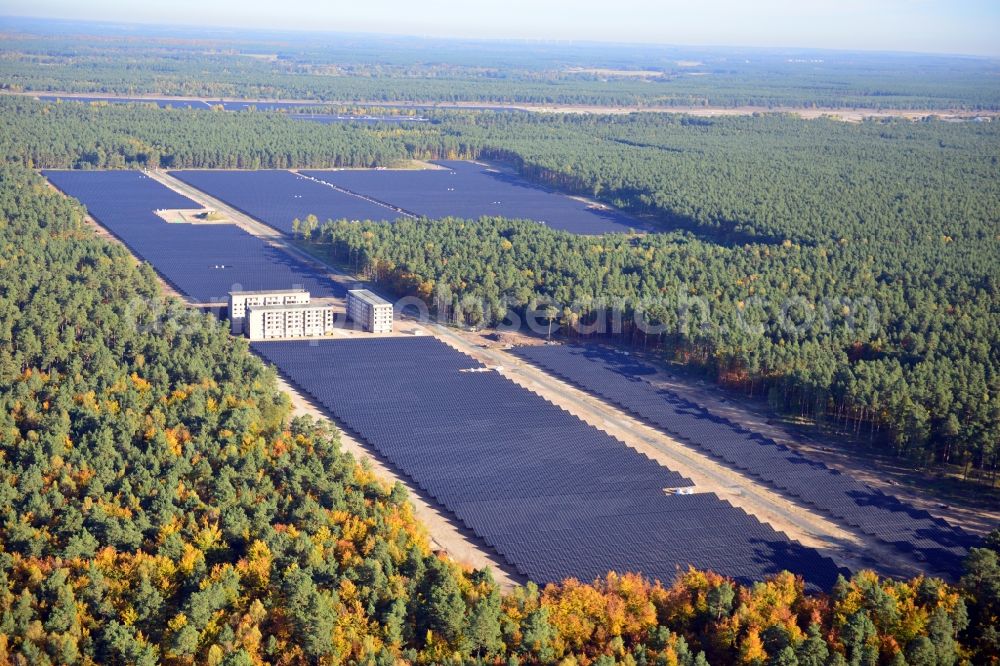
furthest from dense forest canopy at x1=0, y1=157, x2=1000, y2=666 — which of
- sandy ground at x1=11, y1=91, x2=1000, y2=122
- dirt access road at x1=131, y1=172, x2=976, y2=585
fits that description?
sandy ground at x1=11, y1=91, x2=1000, y2=122

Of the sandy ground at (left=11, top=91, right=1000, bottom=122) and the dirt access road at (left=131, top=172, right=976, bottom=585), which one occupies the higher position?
the sandy ground at (left=11, top=91, right=1000, bottom=122)

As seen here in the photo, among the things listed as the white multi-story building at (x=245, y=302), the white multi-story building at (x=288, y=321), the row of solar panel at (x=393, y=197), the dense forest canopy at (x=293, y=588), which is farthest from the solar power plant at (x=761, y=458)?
the row of solar panel at (x=393, y=197)

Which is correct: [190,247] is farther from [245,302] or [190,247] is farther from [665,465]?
[665,465]

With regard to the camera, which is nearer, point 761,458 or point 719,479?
point 719,479

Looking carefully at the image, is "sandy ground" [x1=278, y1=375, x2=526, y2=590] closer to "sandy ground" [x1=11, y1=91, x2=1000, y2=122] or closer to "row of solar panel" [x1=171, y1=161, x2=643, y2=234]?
"row of solar panel" [x1=171, y1=161, x2=643, y2=234]

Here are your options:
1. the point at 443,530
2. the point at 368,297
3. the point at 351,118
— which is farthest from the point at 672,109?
the point at 443,530

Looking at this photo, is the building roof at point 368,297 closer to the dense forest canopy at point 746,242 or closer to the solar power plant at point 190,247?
the dense forest canopy at point 746,242
